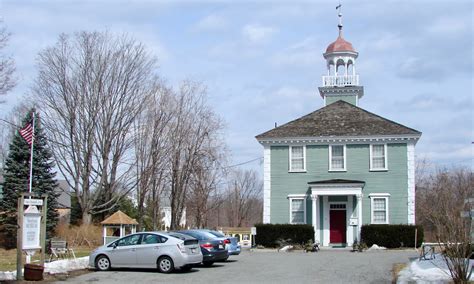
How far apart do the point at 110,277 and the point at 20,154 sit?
24.1m

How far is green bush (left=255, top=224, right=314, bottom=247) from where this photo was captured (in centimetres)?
3647

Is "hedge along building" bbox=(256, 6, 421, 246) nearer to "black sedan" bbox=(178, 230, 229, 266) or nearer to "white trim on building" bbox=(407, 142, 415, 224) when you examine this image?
"white trim on building" bbox=(407, 142, 415, 224)

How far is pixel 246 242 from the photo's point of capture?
46375 millimetres

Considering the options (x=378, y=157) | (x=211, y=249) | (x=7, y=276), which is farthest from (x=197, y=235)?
(x=378, y=157)

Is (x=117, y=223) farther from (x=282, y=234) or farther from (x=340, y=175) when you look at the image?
(x=340, y=175)

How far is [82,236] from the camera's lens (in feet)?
127

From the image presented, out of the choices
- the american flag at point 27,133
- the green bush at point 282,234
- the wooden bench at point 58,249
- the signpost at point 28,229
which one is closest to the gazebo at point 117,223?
the green bush at point 282,234

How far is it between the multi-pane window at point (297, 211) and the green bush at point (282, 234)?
1.60 m

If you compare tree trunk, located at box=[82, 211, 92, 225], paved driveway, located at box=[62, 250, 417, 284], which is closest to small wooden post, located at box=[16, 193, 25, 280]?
paved driveway, located at box=[62, 250, 417, 284]

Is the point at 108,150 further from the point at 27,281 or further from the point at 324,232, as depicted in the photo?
the point at 27,281

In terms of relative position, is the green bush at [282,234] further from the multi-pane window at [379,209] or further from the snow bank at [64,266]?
the snow bank at [64,266]

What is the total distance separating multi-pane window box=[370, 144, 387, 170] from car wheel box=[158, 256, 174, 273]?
20212mm

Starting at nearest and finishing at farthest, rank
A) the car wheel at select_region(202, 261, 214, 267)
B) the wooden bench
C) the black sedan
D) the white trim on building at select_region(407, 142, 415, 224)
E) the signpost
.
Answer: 1. the signpost
2. the black sedan
3. the car wheel at select_region(202, 261, 214, 267)
4. the wooden bench
5. the white trim on building at select_region(407, 142, 415, 224)

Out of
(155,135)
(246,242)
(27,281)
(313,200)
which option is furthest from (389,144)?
(27,281)
